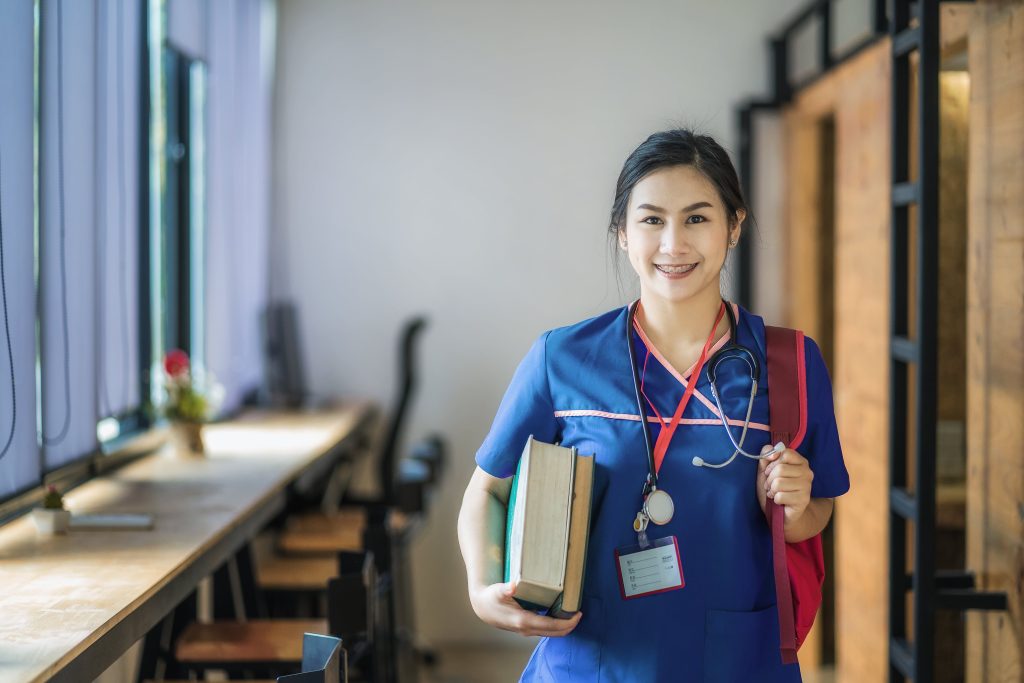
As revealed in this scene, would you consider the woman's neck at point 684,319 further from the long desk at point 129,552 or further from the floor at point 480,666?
the floor at point 480,666

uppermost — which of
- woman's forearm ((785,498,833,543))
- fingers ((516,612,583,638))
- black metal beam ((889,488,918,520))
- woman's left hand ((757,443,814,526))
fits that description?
woman's left hand ((757,443,814,526))

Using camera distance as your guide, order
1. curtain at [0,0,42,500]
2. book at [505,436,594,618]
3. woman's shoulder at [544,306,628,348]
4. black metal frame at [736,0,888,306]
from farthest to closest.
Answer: black metal frame at [736,0,888,306] → curtain at [0,0,42,500] → woman's shoulder at [544,306,628,348] → book at [505,436,594,618]

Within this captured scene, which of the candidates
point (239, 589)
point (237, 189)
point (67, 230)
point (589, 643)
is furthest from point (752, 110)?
point (589, 643)

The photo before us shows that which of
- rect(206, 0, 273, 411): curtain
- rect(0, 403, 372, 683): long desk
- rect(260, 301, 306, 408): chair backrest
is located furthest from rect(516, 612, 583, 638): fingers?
rect(260, 301, 306, 408): chair backrest

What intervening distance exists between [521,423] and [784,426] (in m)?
0.37

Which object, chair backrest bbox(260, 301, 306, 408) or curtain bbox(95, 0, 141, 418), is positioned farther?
chair backrest bbox(260, 301, 306, 408)

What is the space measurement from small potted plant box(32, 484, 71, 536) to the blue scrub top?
1.13m

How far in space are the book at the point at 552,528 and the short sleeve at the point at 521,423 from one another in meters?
0.13

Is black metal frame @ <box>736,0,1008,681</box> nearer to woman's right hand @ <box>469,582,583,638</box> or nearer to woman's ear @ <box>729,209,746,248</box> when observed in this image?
woman's ear @ <box>729,209,746,248</box>

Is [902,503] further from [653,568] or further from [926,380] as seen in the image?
[653,568]

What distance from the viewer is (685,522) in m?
1.47

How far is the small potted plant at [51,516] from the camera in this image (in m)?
2.21

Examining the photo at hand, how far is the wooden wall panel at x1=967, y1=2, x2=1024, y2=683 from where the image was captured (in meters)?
2.29

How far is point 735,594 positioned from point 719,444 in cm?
21
